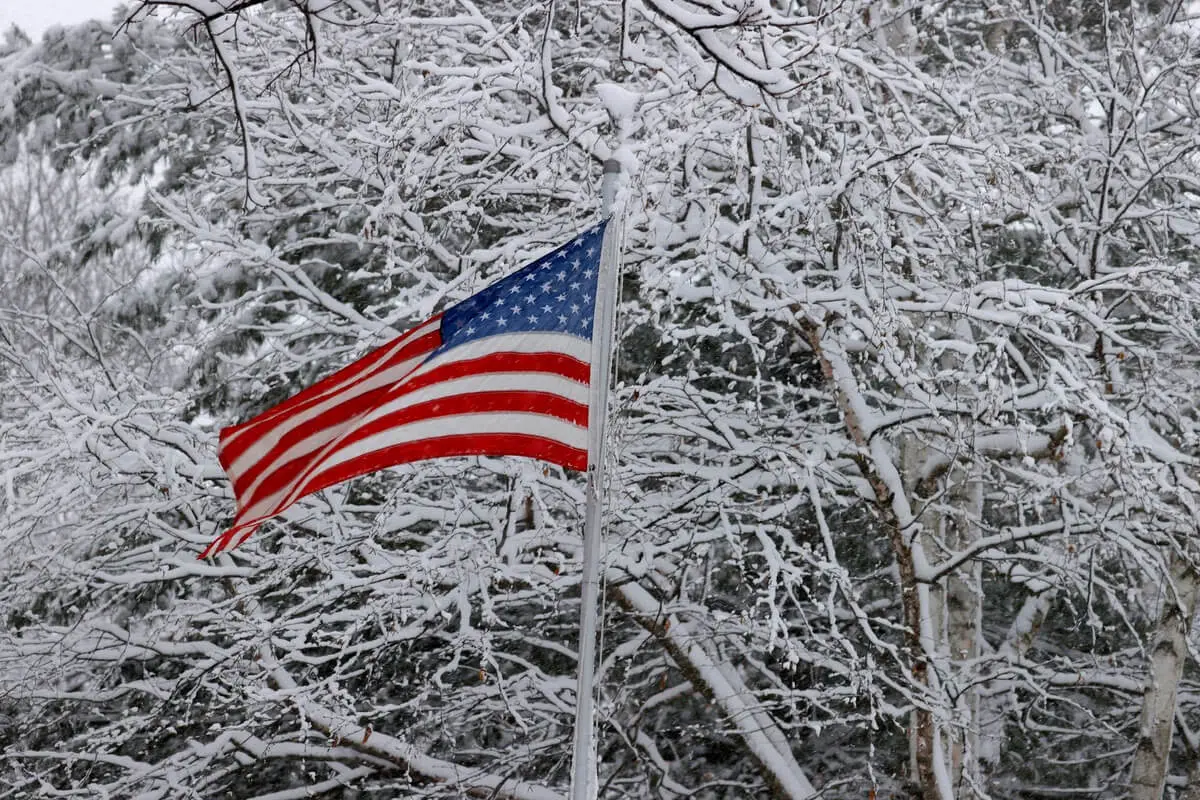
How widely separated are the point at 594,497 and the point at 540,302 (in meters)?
0.72

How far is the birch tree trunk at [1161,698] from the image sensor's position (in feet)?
24.9

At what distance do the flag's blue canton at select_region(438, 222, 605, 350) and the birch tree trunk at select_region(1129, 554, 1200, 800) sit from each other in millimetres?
4744

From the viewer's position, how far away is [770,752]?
8039 millimetres

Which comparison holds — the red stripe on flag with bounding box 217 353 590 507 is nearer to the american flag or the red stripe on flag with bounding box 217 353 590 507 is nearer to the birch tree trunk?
the american flag

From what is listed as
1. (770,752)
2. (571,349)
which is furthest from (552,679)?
(571,349)

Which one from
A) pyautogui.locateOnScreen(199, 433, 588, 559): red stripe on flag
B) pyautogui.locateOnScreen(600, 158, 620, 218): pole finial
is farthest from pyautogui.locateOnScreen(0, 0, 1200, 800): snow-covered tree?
pyautogui.locateOnScreen(199, 433, 588, 559): red stripe on flag

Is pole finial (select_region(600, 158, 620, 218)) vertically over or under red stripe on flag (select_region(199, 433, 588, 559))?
over

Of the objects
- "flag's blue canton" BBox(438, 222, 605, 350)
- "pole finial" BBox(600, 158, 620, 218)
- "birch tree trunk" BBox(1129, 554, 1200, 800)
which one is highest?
"pole finial" BBox(600, 158, 620, 218)

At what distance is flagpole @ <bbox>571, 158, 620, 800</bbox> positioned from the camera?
13.0 ft

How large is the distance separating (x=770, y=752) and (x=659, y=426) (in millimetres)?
2107

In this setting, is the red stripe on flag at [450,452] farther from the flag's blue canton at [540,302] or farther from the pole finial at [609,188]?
the pole finial at [609,188]

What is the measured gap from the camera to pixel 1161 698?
7.63 meters

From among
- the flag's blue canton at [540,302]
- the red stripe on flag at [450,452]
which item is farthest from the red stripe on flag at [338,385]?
the red stripe on flag at [450,452]

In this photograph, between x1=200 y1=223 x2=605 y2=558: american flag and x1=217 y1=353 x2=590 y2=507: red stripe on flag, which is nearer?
x1=200 y1=223 x2=605 y2=558: american flag
